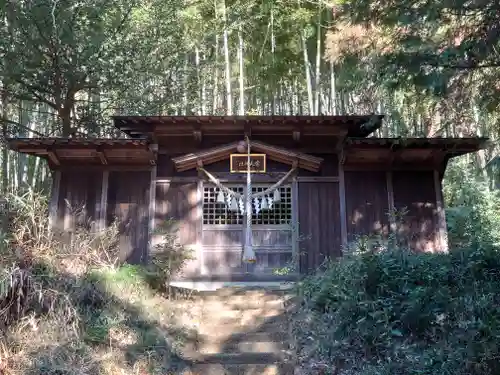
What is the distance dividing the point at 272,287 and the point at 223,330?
1905 mm

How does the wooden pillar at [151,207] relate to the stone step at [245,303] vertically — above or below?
above

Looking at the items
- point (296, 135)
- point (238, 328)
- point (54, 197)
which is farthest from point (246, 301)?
point (54, 197)

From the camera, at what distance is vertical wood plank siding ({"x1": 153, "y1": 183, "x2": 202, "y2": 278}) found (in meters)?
8.43

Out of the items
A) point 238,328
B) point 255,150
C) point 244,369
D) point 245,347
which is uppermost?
point 255,150

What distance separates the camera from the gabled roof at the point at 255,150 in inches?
336

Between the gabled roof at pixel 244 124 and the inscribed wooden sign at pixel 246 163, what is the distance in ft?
1.45

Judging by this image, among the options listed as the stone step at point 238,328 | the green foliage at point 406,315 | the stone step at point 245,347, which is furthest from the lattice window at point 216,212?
the stone step at point 245,347

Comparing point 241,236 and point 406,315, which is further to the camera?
point 241,236

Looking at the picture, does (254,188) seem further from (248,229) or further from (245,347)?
(245,347)

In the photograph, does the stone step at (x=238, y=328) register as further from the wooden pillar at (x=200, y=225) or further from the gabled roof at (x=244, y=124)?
the gabled roof at (x=244, y=124)

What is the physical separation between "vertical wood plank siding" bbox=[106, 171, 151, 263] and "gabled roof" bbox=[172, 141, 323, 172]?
727 mm

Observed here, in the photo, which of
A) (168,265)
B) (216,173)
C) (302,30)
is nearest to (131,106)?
(216,173)

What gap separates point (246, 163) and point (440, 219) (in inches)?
139

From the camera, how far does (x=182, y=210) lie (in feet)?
28.1
